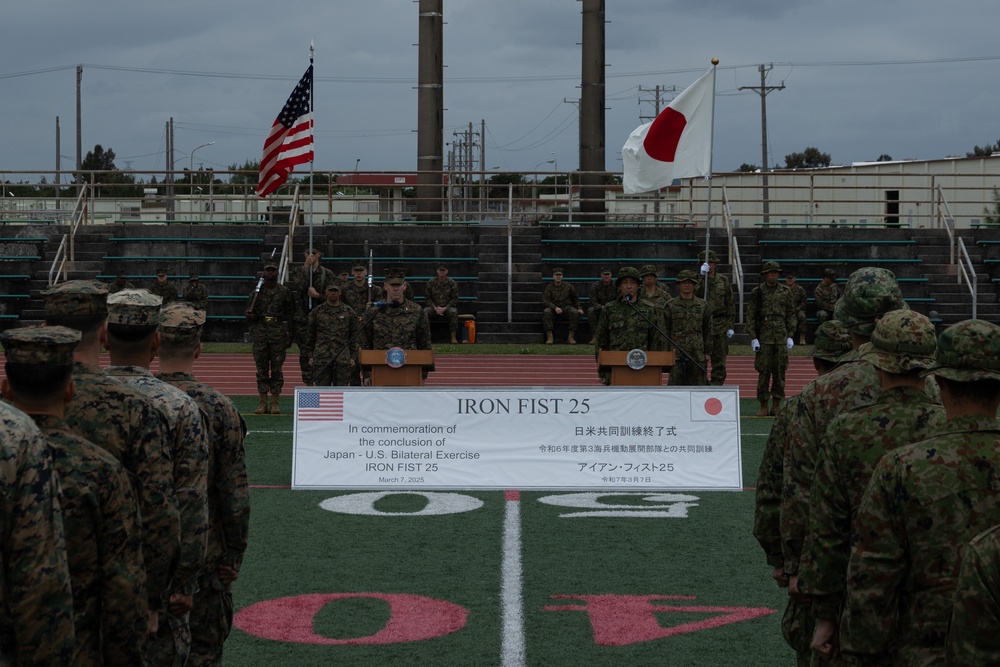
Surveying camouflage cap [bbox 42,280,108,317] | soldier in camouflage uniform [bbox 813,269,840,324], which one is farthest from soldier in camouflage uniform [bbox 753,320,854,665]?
soldier in camouflage uniform [bbox 813,269,840,324]

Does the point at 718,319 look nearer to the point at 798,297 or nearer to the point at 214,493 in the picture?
the point at 798,297

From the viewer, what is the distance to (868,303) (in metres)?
5.12

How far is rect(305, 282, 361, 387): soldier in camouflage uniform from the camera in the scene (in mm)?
14930

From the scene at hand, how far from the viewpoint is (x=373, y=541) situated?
8.76 meters

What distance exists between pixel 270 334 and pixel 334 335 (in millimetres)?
1303

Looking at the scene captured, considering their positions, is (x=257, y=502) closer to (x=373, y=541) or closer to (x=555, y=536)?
(x=373, y=541)

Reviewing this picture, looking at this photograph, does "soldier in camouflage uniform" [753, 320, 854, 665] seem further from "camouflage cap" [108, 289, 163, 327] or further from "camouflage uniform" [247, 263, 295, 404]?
"camouflage uniform" [247, 263, 295, 404]

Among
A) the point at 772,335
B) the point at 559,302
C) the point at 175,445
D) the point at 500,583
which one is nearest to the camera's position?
the point at 175,445

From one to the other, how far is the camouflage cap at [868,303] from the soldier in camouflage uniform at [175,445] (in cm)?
263

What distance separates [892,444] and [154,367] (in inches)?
718

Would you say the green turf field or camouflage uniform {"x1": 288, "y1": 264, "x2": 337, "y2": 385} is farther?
camouflage uniform {"x1": 288, "y1": 264, "x2": 337, "y2": 385}

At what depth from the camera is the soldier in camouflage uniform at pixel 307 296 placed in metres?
15.7

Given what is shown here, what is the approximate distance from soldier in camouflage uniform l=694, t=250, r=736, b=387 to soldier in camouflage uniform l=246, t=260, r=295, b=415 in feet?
17.1

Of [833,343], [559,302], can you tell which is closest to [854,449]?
[833,343]
